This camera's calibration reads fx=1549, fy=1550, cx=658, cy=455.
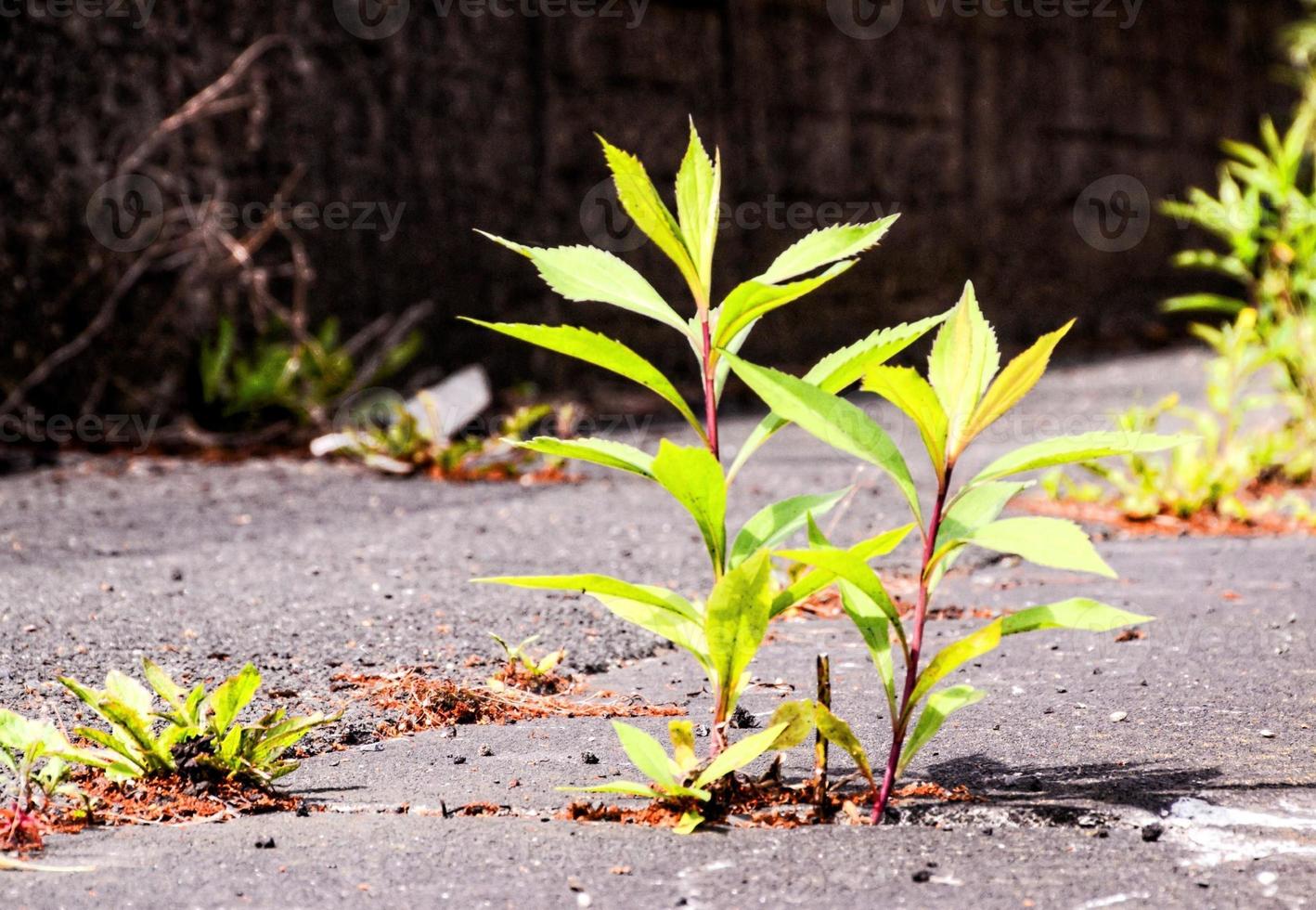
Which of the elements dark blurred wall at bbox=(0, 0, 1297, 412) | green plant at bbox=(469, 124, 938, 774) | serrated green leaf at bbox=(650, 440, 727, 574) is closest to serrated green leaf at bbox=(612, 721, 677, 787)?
green plant at bbox=(469, 124, 938, 774)

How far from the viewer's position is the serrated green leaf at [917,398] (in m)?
1.56

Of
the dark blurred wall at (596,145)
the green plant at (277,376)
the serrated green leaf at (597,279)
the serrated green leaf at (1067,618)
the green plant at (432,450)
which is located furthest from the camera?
the green plant at (277,376)

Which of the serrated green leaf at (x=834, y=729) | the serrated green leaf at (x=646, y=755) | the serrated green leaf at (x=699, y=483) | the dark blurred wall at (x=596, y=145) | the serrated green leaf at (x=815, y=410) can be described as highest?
the dark blurred wall at (x=596, y=145)

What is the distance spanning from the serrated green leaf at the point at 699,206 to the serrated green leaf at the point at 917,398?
0.84ft

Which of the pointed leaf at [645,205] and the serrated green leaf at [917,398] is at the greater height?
the pointed leaf at [645,205]

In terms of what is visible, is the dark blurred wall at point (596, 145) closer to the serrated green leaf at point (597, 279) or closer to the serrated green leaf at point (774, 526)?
the serrated green leaf at point (597, 279)

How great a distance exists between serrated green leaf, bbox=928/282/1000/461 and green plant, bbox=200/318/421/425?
3839 mm

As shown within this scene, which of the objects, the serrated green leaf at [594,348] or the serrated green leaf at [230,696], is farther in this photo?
the serrated green leaf at [230,696]

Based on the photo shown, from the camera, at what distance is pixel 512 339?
634cm

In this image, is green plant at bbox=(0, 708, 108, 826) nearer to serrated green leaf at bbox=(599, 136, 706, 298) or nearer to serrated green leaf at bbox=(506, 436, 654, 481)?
serrated green leaf at bbox=(506, 436, 654, 481)

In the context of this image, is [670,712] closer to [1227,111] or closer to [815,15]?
[815,15]

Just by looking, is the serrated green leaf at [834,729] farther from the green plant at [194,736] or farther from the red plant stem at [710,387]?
the green plant at [194,736]

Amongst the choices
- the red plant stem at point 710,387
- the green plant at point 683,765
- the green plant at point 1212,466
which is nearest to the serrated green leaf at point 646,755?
the green plant at point 683,765

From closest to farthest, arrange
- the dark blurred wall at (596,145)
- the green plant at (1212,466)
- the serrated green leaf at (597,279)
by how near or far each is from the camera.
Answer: the serrated green leaf at (597,279), the green plant at (1212,466), the dark blurred wall at (596,145)
